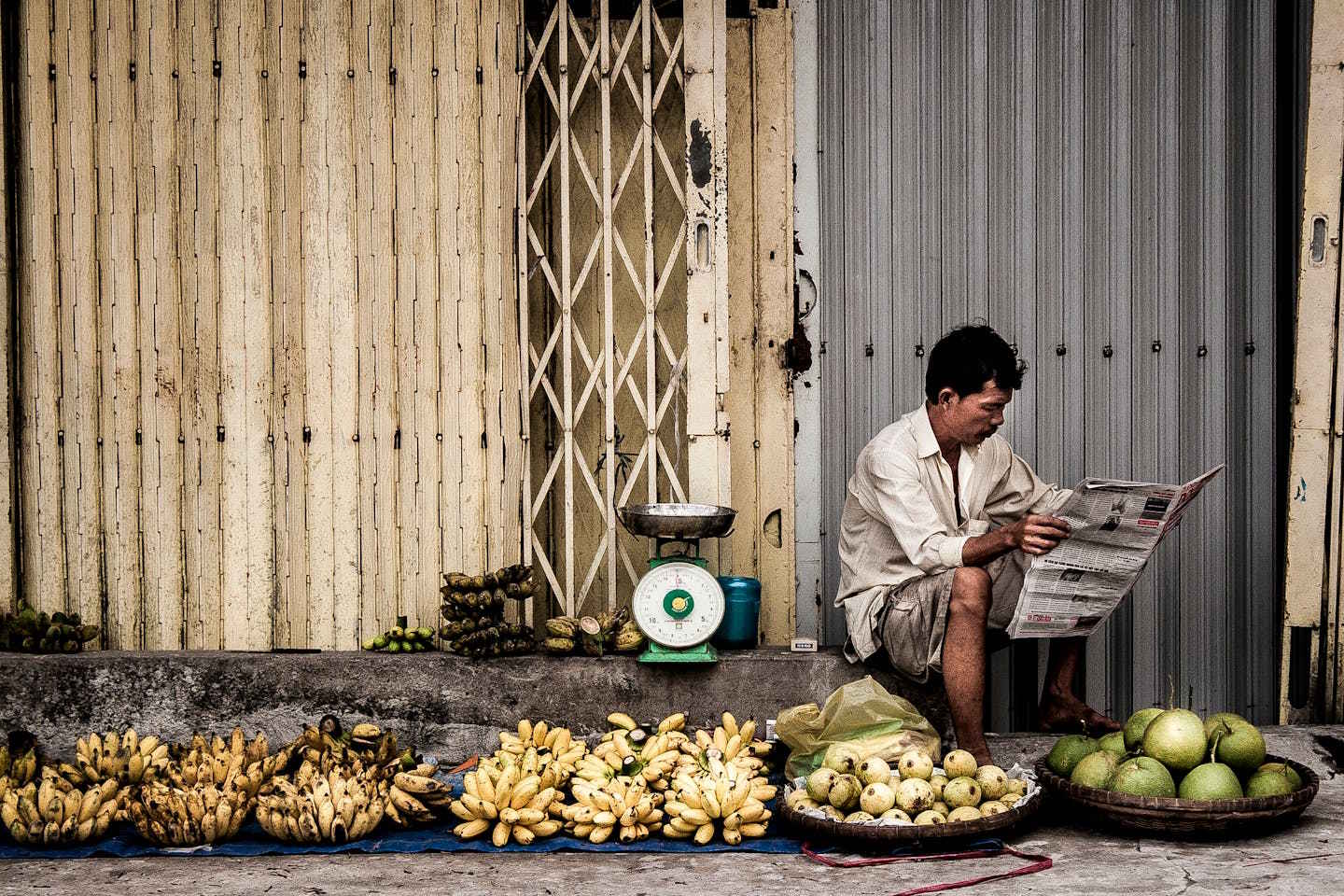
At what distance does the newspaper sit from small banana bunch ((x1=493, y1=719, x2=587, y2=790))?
1.37 meters

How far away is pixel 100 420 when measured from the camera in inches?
181

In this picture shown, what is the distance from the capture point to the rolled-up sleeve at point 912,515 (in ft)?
12.3

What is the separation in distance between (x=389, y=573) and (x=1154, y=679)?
2.88 m

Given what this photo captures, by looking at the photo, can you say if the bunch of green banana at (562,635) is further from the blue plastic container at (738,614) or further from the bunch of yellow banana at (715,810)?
the bunch of yellow banana at (715,810)

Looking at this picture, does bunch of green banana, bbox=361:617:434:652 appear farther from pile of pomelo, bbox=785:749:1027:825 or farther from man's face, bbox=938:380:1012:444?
man's face, bbox=938:380:1012:444

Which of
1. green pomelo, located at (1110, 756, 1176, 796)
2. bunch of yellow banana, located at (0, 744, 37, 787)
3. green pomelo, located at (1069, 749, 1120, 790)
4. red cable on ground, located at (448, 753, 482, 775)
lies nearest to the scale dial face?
red cable on ground, located at (448, 753, 482, 775)

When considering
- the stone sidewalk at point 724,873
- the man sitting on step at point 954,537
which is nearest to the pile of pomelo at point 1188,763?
the stone sidewalk at point 724,873

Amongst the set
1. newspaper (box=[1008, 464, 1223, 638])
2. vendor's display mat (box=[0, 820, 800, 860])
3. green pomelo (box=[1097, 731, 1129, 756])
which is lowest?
vendor's display mat (box=[0, 820, 800, 860])

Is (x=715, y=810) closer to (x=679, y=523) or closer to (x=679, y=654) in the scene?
(x=679, y=654)

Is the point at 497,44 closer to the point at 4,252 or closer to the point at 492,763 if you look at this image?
the point at 4,252

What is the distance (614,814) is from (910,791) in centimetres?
80

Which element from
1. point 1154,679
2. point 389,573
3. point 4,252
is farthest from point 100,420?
point 1154,679

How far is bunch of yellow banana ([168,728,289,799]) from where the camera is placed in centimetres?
347

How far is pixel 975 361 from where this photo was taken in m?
3.76
